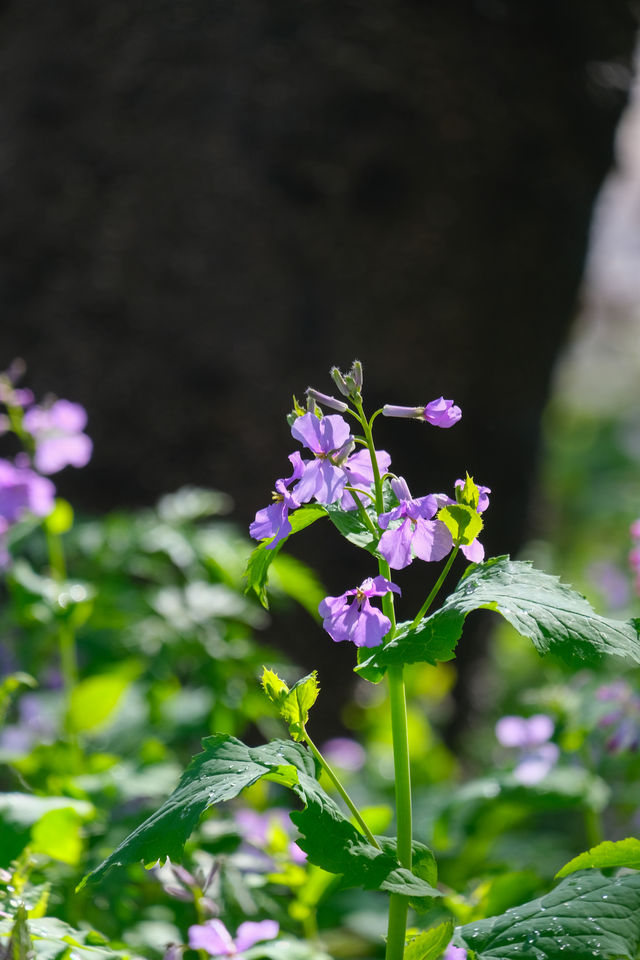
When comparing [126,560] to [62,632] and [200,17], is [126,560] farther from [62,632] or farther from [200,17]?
[200,17]

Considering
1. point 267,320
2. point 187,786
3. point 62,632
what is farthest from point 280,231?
point 187,786

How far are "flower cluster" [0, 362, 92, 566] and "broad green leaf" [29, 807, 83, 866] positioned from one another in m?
0.53

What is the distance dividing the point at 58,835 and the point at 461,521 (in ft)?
2.42

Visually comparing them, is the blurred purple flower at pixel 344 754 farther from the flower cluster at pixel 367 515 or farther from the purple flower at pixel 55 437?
the flower cluster at pixel 367 515

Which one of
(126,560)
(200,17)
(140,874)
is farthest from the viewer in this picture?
(200,17)

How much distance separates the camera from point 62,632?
146cm

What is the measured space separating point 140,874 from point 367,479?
2.46 ft

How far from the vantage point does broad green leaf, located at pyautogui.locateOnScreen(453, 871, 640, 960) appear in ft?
2.27

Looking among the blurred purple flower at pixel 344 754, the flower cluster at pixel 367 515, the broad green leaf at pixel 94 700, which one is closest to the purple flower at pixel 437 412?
the flower cluster at pixel 367 515

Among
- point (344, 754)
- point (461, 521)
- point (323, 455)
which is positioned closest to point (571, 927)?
point (461, 521)

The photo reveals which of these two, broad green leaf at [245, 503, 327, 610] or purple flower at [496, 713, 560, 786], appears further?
purple flower at [496, 713, 560, 786]

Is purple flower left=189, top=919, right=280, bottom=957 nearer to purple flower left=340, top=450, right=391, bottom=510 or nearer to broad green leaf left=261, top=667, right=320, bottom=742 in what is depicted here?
broad green leaf left=261, top=667, right=320, bottom=742

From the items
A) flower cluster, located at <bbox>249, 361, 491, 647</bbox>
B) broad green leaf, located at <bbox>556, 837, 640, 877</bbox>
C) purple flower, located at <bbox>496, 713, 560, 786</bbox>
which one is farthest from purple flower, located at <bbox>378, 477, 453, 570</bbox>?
purple flower, located at <bbox>496, 713, 560, 786</bbox>

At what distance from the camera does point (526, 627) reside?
2.18ft
